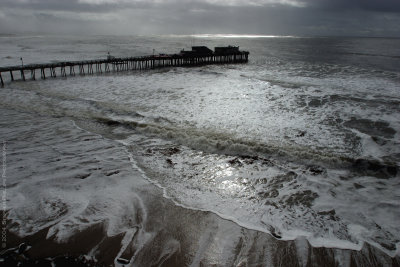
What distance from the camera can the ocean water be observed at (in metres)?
9.03

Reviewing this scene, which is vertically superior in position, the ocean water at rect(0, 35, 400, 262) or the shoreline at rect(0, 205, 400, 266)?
the ocean water at rect(0, 35, 400, 262)

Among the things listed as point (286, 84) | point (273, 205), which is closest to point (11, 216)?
point (273, 205)

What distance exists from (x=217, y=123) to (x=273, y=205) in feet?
32.9

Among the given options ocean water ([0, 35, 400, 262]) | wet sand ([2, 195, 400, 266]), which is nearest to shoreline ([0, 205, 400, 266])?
wet sand ([2, 195, 400, 266])

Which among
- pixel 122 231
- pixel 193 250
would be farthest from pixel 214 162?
pixel 122 231

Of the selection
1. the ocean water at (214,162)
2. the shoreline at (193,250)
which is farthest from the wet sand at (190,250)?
the ocean water at (214,162)

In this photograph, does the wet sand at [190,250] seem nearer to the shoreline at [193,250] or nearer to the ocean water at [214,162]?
the shoreline at [193,250]

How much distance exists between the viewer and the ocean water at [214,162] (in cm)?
903

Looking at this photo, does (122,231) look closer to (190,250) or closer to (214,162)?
(190,250)

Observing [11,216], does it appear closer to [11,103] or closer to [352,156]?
[352,156]

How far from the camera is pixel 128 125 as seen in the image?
60.1 ft

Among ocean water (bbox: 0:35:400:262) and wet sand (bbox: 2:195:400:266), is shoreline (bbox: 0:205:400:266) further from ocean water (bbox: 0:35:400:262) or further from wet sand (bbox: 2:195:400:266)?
ocean water (bbox: 0:35:400:262)

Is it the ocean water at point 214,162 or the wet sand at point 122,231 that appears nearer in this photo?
the wet sand at point 122,231

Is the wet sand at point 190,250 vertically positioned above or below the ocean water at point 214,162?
below
